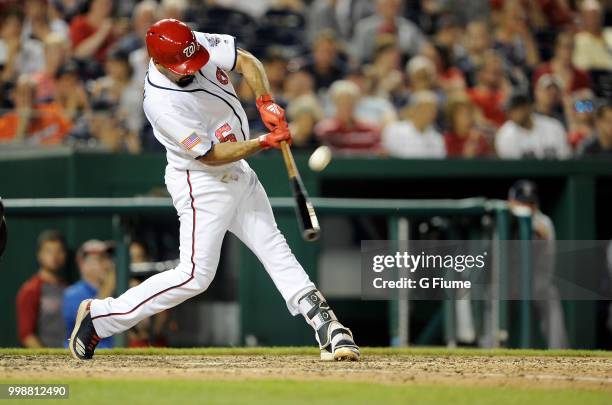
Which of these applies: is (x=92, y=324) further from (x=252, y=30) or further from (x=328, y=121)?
(x=252, y=30)

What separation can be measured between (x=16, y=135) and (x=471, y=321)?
3972 mm

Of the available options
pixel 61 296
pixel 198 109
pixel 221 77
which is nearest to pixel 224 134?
pixel 198 109

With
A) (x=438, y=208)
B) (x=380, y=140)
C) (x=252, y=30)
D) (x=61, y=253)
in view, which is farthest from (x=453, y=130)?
(x=61, y=253)

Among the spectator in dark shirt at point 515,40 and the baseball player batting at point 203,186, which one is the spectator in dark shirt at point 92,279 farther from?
the spectator in dark shirt at point 515,40

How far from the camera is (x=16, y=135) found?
10031 mm

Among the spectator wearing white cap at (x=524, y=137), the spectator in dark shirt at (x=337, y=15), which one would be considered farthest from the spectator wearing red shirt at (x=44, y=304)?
the spectator in dark shirt at (x=337, y=15)

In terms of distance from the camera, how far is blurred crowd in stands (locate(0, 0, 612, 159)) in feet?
35.0

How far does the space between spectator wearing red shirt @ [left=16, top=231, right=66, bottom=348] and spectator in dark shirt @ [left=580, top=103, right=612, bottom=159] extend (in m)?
4.78

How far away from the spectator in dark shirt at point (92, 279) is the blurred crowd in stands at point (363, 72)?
1.44 metres

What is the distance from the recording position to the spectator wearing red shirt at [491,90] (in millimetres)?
11852

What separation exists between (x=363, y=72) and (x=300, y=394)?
7443mm

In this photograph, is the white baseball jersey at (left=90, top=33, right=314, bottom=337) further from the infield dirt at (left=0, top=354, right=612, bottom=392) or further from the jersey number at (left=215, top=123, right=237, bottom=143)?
the infield dirt at (left=0, top=354, right=612, bottom=392)

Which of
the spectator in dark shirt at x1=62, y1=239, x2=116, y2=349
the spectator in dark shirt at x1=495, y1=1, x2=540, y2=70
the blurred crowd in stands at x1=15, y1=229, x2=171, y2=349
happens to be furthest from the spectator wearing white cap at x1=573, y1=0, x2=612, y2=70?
the spectator in dark shirt at x1=62, y1=239, x2=116, y2=349

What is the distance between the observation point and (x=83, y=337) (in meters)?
6.41
